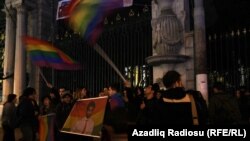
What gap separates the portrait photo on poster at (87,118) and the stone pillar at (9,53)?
985 centimetres

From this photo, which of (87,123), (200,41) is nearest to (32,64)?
(200,41)

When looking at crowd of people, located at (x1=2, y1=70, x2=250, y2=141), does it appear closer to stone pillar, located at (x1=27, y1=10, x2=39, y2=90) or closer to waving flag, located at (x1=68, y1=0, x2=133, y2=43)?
waving flag, located at (x1=68, y1=0, x2=133, y2=43)

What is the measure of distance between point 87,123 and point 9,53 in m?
11.1

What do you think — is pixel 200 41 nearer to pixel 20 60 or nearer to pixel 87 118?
pixel 87 118

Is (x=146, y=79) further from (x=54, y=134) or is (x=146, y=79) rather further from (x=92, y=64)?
(x=54, y=134)

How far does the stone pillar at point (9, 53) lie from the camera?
16703mm

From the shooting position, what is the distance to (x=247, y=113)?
9.05 meters

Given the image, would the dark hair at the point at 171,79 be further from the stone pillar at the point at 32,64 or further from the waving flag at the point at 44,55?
the stone pillar at the point at 32,64

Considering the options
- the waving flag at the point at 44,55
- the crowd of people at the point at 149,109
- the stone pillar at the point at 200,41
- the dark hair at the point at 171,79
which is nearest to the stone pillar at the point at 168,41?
the stone pillar at the point at 200,41

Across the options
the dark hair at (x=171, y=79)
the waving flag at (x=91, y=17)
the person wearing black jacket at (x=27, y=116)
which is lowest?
the person wearing black jacket at (x=27, y=116)

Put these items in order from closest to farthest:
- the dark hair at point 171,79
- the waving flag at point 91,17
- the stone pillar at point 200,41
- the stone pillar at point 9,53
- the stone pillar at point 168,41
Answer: the dark hair at point 171,79, the stone pillar at point 200,41, the waving flag at point 91,17, the stone pillar at point 168,41, the stone pillar at point 9,53

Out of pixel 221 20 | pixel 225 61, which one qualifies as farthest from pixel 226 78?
pixel 221 20

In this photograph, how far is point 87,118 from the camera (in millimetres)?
6891

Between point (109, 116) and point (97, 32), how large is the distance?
15.9ft
